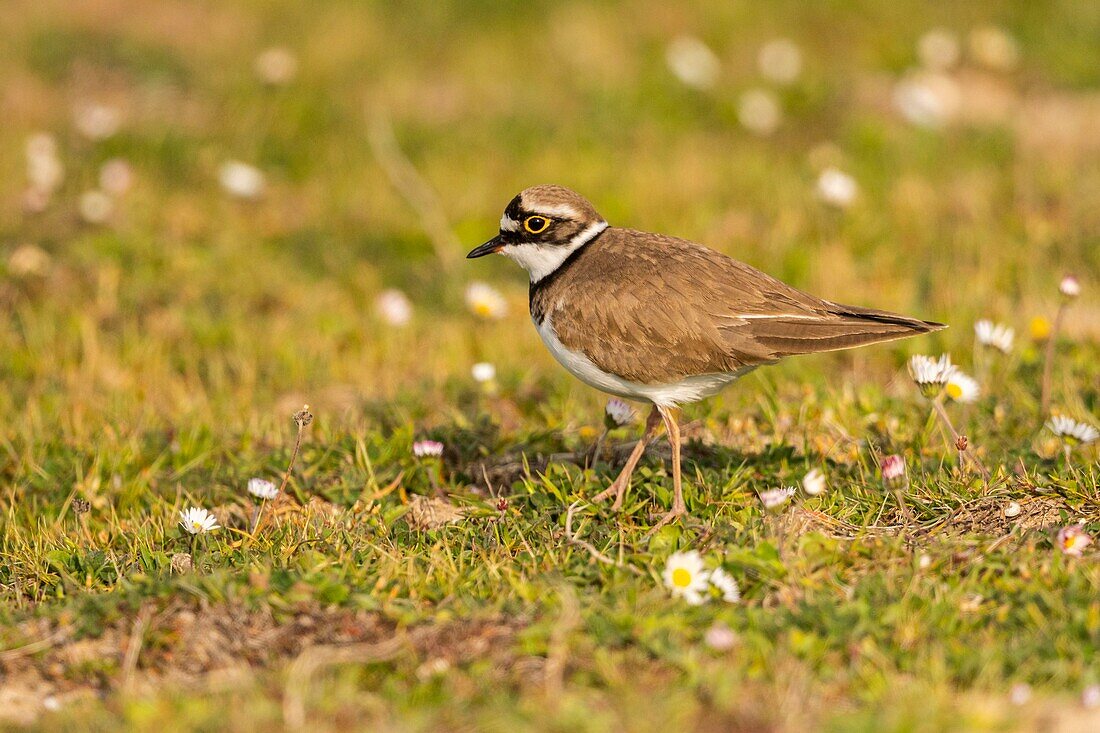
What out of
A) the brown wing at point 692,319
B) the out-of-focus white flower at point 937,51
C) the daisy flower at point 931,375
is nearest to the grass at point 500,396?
the out-of-focus white flower at point 937,51

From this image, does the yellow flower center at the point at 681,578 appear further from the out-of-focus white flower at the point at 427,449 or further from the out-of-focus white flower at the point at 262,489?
the out-of-focus white flower at the point at 262,489

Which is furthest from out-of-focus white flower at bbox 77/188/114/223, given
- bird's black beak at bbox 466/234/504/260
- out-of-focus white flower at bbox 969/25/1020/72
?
out-of-focus white flower at bbox 969/25/1020/72

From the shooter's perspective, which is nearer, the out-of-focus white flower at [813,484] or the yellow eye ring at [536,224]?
the out-of-focus white flower at [813,484]

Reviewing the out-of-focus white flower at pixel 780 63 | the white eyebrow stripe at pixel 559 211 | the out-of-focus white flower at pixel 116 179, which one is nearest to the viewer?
the white eyebrow stripe at pixel 559 211

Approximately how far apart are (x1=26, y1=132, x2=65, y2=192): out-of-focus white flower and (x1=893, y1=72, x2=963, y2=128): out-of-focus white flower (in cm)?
645

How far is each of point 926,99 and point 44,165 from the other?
6.62m

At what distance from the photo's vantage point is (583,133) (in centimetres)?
1002

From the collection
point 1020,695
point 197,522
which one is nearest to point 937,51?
point 197,522

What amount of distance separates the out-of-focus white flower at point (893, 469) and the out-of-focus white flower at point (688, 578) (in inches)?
40.9

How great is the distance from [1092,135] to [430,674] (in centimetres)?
844

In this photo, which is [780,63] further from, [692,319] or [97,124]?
[692,319]

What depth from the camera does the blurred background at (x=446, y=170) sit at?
24.1 feet

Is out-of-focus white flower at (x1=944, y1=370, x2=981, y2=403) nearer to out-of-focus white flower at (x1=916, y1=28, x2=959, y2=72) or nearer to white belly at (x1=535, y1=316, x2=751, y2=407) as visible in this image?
white belly at (x1=535, y1=316, x2=751, y2=407)

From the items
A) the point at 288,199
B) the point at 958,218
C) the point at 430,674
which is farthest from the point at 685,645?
the point at 288,199
